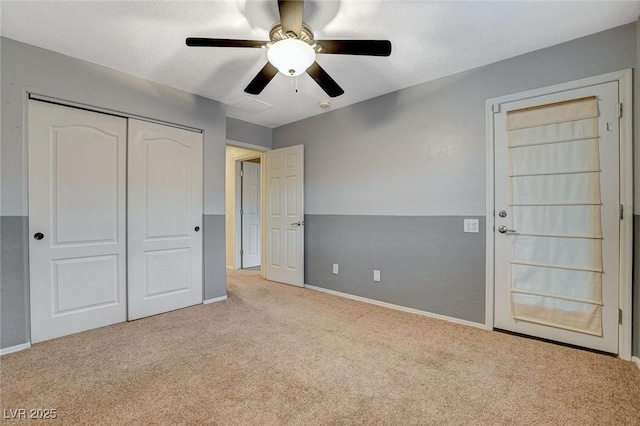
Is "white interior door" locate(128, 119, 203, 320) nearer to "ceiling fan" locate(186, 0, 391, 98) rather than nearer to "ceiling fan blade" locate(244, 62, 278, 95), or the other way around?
"ceiling fan blade" locate(244, 62, 278, 95)

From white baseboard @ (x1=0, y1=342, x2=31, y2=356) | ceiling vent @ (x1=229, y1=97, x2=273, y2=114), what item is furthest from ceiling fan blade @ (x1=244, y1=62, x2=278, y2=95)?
white baseboard @ (x1=0, y1=342, x2=31, y2=356)

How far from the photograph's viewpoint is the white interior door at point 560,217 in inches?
87.4

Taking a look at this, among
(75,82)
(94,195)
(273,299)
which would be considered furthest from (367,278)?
(75,82)

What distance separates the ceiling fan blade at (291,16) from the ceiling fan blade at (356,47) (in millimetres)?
168

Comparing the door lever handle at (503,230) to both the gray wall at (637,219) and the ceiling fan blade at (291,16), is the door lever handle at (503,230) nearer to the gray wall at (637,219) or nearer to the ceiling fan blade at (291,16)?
the gray wall at (637,219)

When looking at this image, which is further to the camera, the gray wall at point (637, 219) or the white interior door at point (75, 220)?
the white interior door at point (75, 220)

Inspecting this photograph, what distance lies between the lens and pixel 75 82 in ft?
8.50

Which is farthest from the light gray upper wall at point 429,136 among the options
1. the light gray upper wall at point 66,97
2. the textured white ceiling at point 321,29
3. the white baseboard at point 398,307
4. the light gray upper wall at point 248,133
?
the light gray upper wall at point 66,97

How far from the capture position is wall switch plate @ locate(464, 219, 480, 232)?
9.18 ft

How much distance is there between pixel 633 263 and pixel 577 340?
724 millimetres

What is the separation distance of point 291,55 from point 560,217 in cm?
245

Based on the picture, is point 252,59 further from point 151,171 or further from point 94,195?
point 94,195

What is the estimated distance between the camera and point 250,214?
5867mm

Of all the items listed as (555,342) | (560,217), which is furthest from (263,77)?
(555,342)
